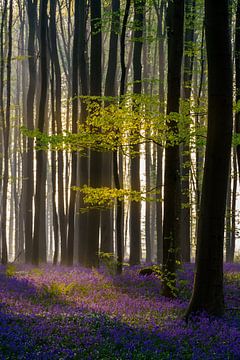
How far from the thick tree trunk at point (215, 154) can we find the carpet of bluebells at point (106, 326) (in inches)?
32.2

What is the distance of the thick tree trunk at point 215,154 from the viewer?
30.7 feet

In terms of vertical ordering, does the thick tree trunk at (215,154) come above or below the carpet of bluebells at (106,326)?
above

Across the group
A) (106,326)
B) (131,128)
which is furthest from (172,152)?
(106,326)

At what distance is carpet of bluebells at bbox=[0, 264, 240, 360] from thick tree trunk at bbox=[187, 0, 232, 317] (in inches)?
32.2

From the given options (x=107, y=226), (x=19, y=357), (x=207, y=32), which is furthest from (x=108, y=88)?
(x=19, y=357)

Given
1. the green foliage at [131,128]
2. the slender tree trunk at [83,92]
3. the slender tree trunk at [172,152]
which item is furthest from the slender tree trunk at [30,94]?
the slender tree trunk at [172,152]

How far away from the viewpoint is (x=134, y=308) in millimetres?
11031

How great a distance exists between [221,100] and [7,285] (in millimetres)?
8109

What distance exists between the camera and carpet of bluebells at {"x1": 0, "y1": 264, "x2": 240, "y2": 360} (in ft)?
23.0

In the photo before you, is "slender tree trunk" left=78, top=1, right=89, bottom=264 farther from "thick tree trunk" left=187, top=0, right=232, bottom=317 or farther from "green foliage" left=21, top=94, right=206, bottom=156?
"thick tree trunk" left=187, top=0, right=232, bottom=317

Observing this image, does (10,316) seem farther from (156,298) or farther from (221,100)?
(221,100)

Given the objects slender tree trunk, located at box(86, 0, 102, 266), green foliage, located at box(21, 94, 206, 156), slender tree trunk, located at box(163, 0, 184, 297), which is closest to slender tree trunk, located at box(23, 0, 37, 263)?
slender tree trunk, located at box(86, 0, 102, 266)

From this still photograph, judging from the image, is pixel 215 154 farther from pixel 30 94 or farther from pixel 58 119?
pixel 30 94

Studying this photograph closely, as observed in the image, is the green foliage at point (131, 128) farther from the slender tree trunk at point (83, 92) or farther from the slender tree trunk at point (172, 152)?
the slender tree trunk at point (83, 92)
